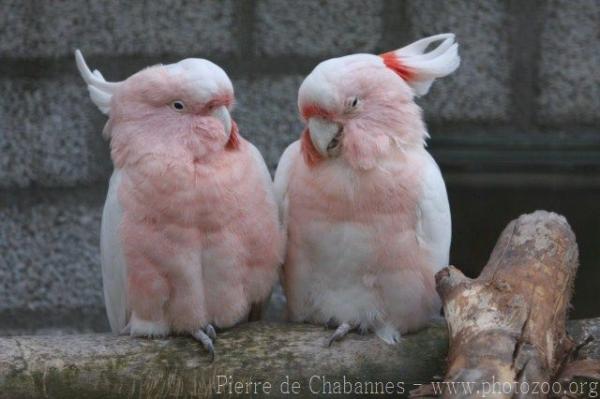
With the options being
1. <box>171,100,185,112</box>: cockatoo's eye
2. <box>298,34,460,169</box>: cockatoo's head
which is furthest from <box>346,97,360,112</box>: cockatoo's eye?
<box>171,100,185,112</box>: cockatoo's eye

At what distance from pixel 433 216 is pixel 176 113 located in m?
0.62

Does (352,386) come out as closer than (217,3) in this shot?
Yes

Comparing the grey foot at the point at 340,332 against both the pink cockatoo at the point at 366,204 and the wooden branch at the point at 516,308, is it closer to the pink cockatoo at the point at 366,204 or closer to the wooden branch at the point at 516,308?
the pink cockatoo at the point at 366,204

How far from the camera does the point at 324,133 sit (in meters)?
2.43

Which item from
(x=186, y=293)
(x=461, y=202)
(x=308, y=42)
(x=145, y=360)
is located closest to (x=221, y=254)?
(x=186, y=293)

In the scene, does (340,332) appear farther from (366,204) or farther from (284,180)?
(284,180)

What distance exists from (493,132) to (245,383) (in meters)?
1.46

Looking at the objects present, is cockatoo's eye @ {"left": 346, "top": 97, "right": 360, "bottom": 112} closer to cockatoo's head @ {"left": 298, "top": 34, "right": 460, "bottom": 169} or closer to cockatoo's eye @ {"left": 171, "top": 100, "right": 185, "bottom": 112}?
cockatoo's head @ {"left": 298, "top": 34, "right": 460, "bottom": 169}

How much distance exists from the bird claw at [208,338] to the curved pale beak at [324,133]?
0.47 meters

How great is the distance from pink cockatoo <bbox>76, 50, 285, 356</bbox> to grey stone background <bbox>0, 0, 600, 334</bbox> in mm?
914

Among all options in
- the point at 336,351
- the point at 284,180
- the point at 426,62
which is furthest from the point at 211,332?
the point at 426,62

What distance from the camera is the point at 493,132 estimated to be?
3469 millimetres

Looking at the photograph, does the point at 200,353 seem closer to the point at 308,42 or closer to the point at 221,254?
the point at 221,254

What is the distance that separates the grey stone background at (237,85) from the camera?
336 cm
